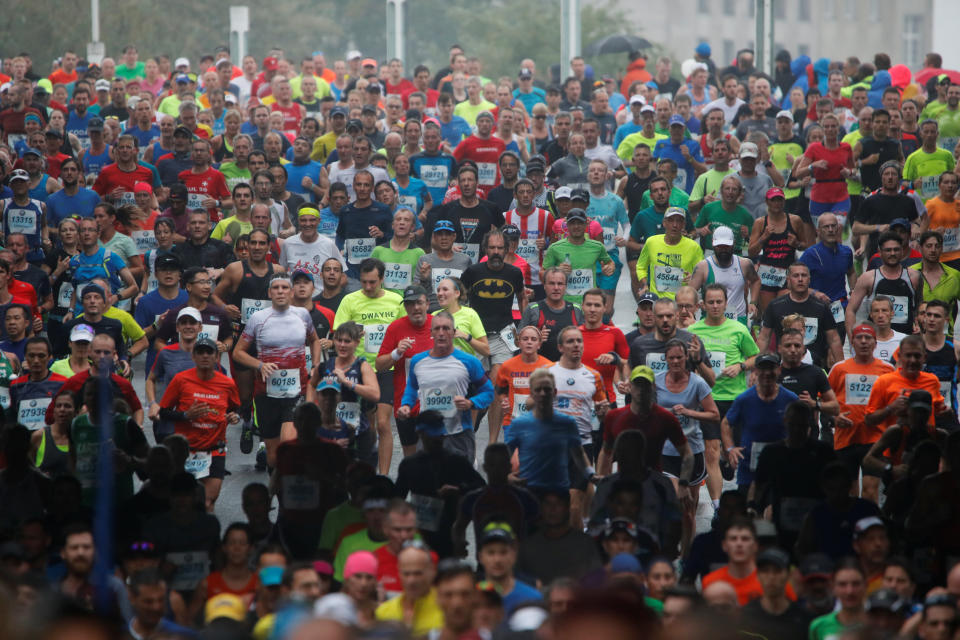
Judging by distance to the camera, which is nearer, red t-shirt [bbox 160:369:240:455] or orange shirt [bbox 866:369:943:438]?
orange shirt [bbox 866:369:943:438]

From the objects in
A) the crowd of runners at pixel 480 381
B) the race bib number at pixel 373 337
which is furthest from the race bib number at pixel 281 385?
the race bib number at pixel 373 337

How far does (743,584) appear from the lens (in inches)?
305

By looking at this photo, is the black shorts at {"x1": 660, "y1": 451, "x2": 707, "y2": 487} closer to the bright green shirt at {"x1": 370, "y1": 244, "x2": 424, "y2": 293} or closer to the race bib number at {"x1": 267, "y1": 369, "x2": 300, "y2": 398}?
the race bib number at {"x1": 267, "y1": 369, "x2": 300, "y2": 398}

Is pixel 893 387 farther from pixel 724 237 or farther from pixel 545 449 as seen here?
pixel 724 237

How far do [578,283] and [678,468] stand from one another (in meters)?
3.56

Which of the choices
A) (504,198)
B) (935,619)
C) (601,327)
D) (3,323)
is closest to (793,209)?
(504,198)

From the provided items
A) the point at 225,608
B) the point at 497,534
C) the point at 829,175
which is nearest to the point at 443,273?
the point at 829,175

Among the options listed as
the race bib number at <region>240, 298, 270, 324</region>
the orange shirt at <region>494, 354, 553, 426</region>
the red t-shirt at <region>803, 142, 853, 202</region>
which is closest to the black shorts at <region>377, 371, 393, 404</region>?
the orange shirt at <region>494, 354, 553, 426</region>

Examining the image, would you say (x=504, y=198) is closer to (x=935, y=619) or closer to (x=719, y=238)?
(x=719, y=238)

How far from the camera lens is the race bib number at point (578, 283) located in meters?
13.3

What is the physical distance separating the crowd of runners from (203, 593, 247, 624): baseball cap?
0.02 metres

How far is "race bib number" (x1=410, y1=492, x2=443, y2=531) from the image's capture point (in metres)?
9.00

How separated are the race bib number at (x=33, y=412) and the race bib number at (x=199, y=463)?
113 cm

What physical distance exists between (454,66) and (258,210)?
361 inches
